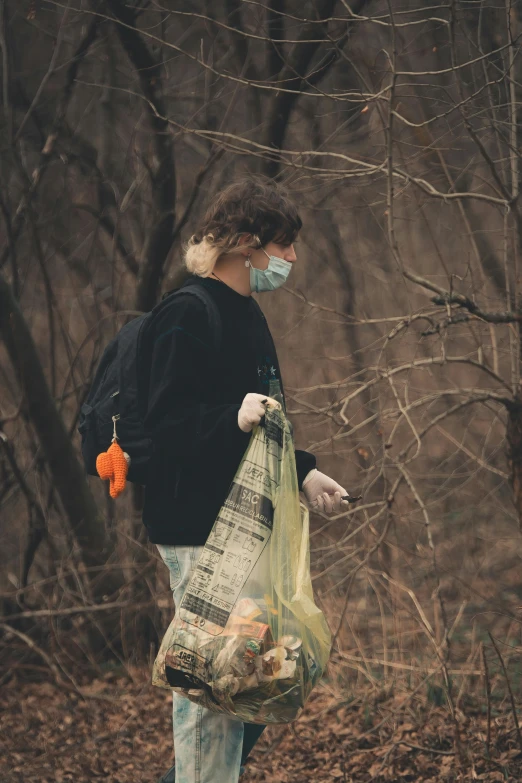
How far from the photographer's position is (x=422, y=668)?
13.8 feet

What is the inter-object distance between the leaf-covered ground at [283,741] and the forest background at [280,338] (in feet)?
0.05

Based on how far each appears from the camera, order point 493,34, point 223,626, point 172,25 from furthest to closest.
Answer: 1. point 172,25
2. point 493,34
3. point 223,626

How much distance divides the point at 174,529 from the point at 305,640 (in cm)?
44

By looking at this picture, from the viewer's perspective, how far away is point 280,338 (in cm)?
559

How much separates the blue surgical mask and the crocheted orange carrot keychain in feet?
1.91

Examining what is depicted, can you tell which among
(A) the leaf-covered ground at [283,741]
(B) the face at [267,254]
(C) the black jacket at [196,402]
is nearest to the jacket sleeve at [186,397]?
(C) the black jacket at [196,402]

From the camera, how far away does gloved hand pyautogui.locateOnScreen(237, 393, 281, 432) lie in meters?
2.40

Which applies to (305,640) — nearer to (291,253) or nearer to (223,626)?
(223,626)

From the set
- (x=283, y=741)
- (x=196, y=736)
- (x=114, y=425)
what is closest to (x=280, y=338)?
(x=283, y=741)

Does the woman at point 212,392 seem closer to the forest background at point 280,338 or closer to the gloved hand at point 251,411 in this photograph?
the gloved hand at point 251,411

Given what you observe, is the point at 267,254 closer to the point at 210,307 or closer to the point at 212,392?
the point at 210,307

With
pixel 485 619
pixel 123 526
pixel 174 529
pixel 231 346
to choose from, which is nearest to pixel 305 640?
pixel 174 529

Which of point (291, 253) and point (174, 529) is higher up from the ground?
point (291, 253)

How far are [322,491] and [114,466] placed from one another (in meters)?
0.57
